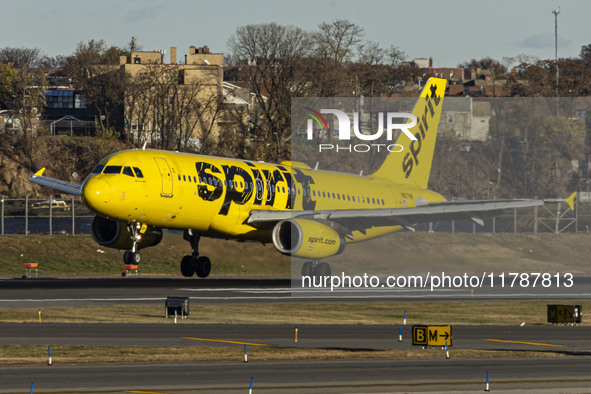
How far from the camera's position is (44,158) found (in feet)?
428

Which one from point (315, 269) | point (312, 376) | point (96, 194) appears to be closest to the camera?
point (312, 376)

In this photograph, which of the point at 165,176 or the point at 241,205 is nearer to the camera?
the point at 165,176

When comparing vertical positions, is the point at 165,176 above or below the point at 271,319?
above

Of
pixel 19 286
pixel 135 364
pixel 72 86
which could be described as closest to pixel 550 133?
pixel 19 286

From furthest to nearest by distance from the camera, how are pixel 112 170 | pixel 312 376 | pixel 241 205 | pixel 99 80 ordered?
pixel 99 80
pixel 241 205
pixel 112 170
pixel 312 376

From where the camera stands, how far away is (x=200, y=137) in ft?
437

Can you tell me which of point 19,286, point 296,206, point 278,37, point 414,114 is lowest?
point 19,286

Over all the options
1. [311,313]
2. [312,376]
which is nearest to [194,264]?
[311,313]

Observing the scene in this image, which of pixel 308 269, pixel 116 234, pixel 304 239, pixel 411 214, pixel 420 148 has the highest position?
pixel 420 148

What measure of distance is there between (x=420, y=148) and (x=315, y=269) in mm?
17789

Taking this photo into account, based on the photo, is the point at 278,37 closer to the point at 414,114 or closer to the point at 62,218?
the point at 62,218

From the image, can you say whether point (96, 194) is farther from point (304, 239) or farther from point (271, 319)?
point (304, 239)

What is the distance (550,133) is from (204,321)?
5945 centimetres

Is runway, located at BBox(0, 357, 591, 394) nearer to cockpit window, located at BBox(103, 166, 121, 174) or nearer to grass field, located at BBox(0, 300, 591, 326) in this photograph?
grass field, located at BBox(0, 300, 591, 326)
